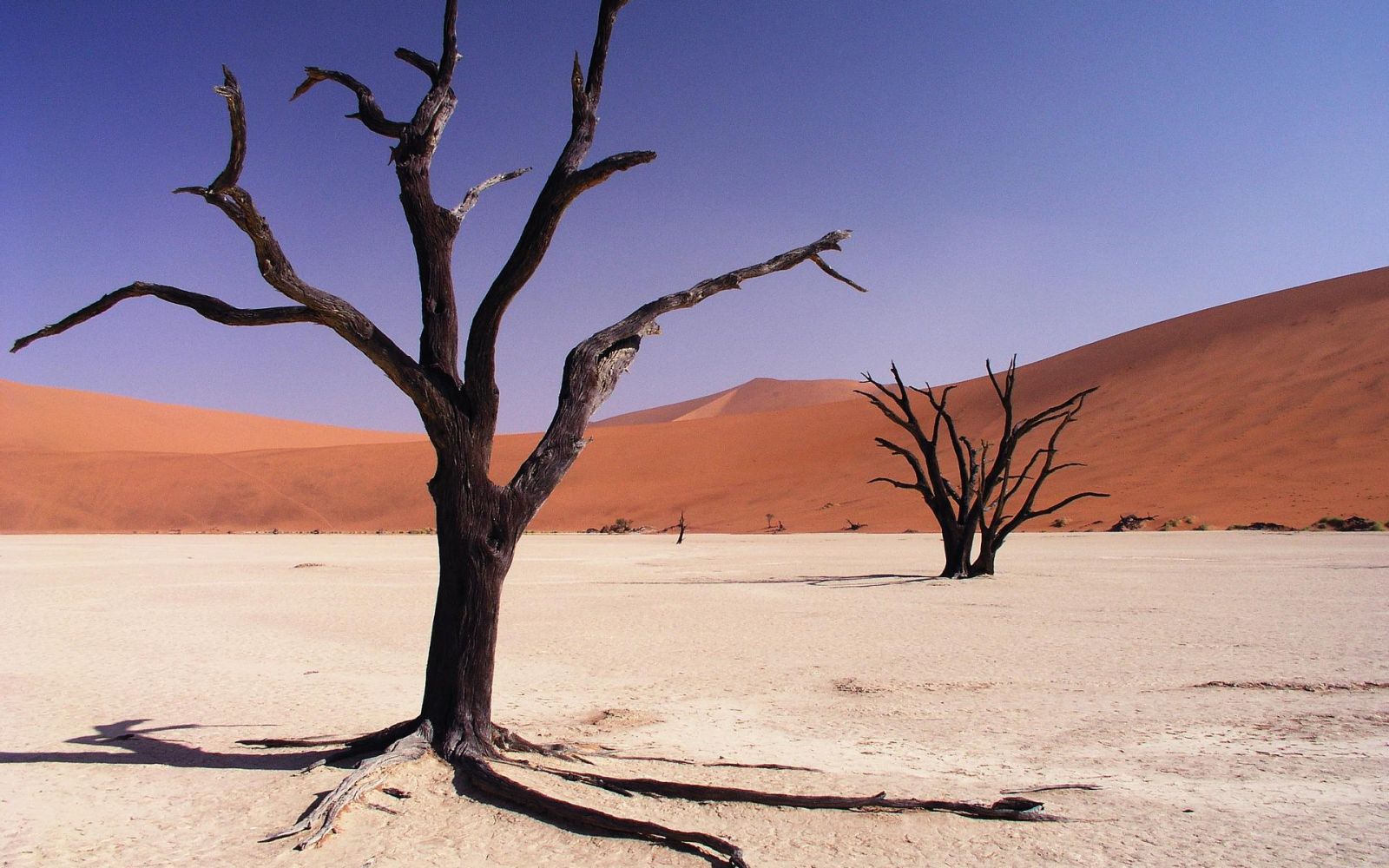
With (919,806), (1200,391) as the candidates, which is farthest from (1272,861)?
(1200,391)

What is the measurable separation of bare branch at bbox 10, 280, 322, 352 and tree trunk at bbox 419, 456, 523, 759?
1053 mm

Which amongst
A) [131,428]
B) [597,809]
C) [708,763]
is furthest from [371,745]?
[131,428]

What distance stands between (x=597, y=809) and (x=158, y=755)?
281 cm

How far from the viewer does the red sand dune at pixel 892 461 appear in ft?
105

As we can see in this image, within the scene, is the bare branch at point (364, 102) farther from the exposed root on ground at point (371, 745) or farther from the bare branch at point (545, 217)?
the exposed root on ground at point (371, 745)

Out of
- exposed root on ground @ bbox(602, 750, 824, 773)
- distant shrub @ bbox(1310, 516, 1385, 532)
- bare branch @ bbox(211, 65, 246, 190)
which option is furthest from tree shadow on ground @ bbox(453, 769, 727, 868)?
distant shrub @ bbox(1310, 516, 1385, 532)

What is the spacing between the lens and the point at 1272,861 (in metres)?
3.40

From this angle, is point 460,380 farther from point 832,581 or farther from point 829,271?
point 832,581

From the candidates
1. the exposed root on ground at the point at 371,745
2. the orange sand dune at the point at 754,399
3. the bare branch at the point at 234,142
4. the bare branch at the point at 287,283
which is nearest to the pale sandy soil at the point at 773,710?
the exposed root on ground at the point at 371,745

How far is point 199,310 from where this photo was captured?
181 inches

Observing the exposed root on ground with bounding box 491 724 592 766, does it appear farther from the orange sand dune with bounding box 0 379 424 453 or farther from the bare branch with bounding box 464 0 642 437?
the orange sand dune with bounding box 0 379 424 453

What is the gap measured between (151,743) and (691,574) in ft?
39.8

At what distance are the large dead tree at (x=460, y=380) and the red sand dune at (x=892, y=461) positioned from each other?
27.3 m

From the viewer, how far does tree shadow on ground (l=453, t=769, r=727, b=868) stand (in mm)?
3525
